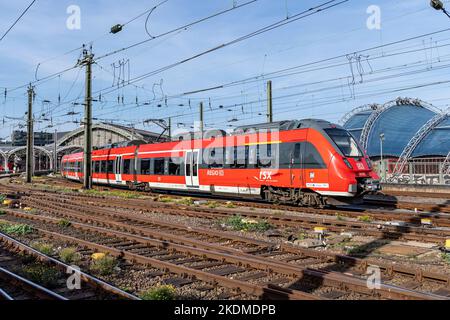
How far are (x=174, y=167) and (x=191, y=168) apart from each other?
6.17 feet

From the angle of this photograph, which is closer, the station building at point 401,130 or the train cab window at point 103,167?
the train cab window at point 103,167

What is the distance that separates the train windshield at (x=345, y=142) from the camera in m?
14.9

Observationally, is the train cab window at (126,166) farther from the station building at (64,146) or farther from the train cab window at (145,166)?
the station building at (64,146)

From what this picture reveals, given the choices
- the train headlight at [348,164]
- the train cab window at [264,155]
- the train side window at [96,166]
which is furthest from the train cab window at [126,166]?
the train headlight at [348,164]

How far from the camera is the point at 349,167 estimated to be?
47.3 feet

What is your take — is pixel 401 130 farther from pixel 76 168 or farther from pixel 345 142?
pixel 345 142

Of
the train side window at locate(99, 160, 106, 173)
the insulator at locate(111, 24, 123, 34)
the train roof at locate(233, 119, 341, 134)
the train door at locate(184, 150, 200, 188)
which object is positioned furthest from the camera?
the train side window at locate(99, 160, 106, 173)

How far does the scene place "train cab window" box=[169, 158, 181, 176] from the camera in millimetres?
22719

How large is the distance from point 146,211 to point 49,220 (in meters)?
3.78

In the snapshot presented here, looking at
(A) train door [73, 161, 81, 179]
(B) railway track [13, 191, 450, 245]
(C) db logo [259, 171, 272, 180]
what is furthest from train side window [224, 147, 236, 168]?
(A) train door [73, 161, 81, 179]

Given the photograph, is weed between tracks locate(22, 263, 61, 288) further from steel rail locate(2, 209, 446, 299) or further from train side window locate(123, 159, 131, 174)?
train side window locate(123, 159, 131, 174)

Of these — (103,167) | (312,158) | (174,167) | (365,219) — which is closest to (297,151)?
(312,158)

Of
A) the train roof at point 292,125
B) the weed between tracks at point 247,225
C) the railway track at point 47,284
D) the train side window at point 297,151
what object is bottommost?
the railway track at point 47,284
